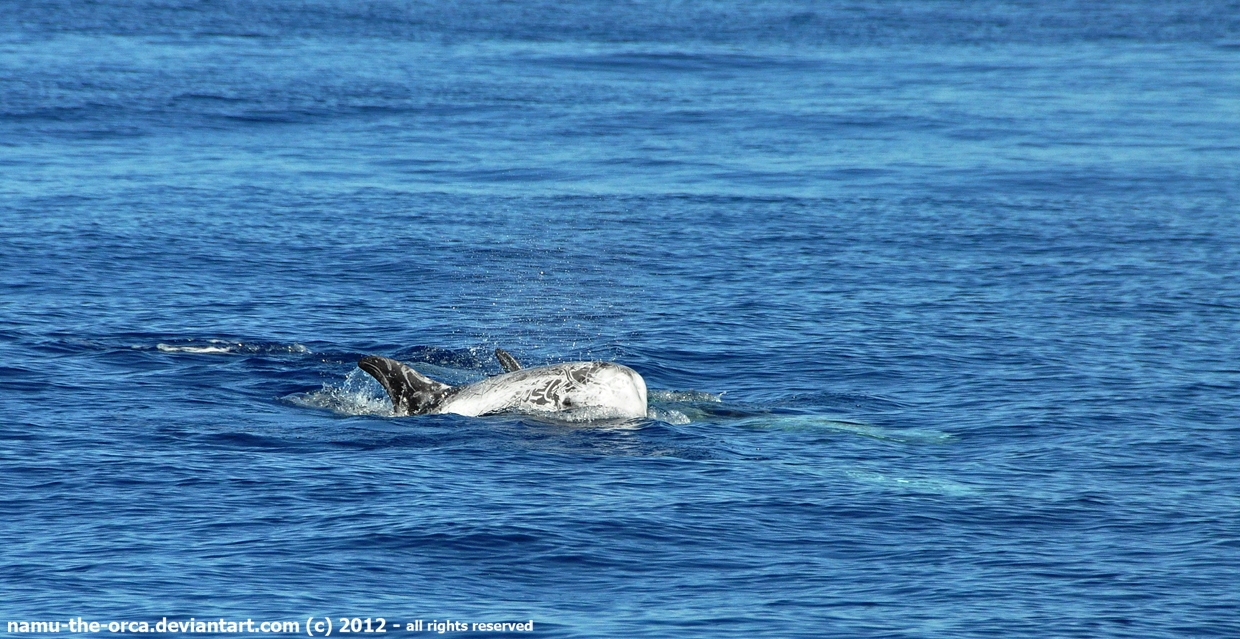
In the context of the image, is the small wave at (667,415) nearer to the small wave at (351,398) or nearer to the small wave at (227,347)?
the small wave at (351,398)

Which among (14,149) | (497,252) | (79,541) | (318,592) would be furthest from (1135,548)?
(14,149)

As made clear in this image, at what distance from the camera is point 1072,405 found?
21953 mm

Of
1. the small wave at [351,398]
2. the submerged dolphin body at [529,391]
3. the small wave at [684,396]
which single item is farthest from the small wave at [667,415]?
the small wave at [351,398]

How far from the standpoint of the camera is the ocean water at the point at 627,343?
14.9m

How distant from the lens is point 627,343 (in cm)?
2584

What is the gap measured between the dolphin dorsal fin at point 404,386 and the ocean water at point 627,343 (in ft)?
0.94

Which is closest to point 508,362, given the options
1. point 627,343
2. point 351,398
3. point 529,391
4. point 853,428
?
point 529,391

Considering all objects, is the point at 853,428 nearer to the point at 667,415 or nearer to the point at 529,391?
the point at 667,415

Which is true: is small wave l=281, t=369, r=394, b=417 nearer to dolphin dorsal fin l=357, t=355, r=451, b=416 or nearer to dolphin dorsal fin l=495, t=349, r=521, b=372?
dolphin dorsal fin l=357, t=355, r=451, b=416

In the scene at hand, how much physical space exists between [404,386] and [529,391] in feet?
5.50

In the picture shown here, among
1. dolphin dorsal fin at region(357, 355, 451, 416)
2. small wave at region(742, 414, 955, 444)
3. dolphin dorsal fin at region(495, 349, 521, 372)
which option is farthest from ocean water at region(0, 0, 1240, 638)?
dolphin dorsal fin at region(495, 349, 521, 372)

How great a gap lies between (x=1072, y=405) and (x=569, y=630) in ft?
35.6

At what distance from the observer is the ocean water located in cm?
1491

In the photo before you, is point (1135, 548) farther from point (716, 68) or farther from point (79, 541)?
point (716, 68)
